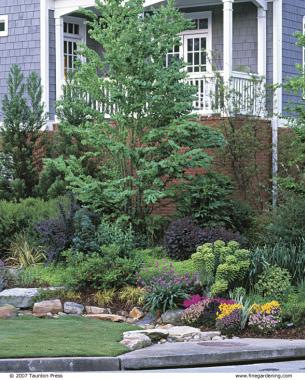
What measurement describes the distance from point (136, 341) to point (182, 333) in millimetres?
1240

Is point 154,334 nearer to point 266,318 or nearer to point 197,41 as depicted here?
point 266,318

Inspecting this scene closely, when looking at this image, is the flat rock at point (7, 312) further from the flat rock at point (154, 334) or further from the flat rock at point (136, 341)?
the flat rock at point (136, 341)

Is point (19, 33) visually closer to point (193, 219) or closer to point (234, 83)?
point (234, 83)

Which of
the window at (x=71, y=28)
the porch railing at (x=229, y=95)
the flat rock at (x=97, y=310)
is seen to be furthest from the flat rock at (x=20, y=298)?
the window at (x=71, y=28)

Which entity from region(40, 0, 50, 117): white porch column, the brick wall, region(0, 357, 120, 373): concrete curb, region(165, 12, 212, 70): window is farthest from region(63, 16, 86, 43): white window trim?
region(0, 357, 120, 373): concrete curb

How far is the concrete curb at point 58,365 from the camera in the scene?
33.7ft

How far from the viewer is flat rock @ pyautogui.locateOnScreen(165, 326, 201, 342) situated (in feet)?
40.6

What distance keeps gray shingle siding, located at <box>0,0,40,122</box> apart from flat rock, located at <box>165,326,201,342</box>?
10.9 m

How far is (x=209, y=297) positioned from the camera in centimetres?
1368

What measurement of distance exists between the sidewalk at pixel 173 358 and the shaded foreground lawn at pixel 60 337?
0.71 ft

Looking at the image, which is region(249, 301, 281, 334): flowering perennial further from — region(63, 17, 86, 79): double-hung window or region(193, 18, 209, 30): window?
region(63, 17, 86, 79): double-hung window

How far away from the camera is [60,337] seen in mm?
11758

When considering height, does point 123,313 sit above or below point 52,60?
below

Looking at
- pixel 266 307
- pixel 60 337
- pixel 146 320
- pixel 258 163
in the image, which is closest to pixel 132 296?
pixel 146 320
